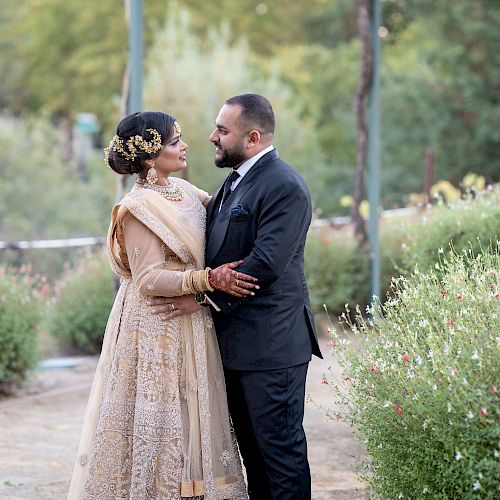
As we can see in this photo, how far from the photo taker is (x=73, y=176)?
19906 millimetres

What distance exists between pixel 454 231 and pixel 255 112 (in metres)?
3.03

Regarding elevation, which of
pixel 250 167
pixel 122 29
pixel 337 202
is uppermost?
pixel 122 29

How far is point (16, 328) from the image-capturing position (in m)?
7.50

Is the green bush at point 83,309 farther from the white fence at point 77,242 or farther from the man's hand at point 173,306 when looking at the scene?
the man's hand at point 173,306

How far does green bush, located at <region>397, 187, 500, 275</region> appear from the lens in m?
6.76

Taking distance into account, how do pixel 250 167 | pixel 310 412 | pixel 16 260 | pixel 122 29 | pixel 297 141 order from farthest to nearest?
pixel 122 29 < pixel 297 141 < pixel 16 260 < pixel 310 412 < pixel 250 167

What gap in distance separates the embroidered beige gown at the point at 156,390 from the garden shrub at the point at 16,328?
318 cm

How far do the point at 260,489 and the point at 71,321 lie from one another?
513 cm

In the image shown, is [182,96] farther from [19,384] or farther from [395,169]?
[19,384]

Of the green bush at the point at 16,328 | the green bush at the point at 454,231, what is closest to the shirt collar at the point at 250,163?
the green bush at the point at 454,231

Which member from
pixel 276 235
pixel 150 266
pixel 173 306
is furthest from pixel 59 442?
pixel 276 235

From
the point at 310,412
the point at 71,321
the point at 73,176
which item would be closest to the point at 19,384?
the point at 71,321

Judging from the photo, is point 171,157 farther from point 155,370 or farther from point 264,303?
point 155,370

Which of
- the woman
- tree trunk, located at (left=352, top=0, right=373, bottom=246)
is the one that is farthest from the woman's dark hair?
tree trunk, located at (left=352, top=0, right=373, bottom=246)
